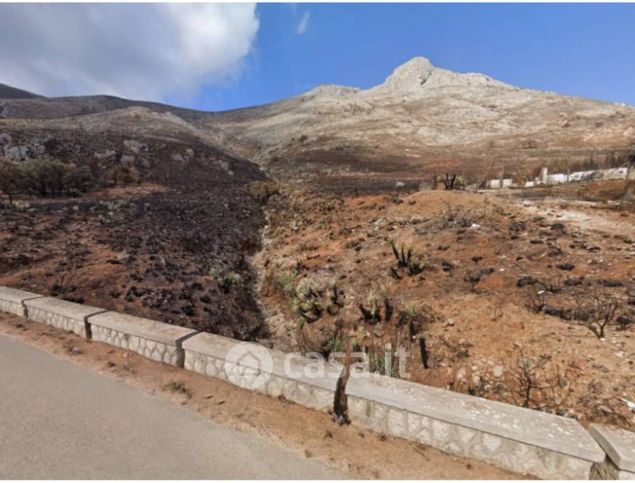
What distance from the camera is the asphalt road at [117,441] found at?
212 centimetres

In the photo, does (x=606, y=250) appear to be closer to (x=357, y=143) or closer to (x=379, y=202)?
(x=379, y=202)

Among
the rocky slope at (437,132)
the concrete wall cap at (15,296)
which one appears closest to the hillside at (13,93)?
the rocky slope at (437,132)

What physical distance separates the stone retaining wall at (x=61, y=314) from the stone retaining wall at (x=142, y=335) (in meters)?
0.16

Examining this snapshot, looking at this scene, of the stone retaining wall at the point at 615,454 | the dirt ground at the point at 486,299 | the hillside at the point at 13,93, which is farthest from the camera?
the hillside at the point at 13,93

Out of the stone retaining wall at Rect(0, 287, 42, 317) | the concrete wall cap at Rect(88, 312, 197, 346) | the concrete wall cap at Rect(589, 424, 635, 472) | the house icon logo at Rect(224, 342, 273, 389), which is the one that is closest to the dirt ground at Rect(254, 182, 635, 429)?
the concrete wall cap at Rect(589, 424, 635, 472)

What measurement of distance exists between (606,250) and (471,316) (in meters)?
3.14

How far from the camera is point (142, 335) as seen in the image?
360 centimetres

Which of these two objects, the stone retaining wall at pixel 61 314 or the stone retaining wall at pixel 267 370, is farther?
the stone retaining wall at pixel 61 314

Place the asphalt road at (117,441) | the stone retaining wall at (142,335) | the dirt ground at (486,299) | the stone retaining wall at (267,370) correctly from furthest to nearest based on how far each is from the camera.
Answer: the dirt ground at (486,299) < the stone retaining wall at (142,335) < the stone retaining wall at (267,370) < the asphalt road at (117,441)

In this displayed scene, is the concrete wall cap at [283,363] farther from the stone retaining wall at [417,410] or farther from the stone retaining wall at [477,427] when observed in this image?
the stone retaining wall at [477,427]

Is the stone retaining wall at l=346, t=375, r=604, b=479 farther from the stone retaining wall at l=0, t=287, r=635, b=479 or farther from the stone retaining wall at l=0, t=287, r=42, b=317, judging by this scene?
the stone retaining wall at l=0, t=287, r=42, b=317

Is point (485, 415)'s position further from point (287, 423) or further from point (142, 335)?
point (142, 335)

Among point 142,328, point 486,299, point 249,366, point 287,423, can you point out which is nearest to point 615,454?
point 287,423

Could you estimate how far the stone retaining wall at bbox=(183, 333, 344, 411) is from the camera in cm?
284
